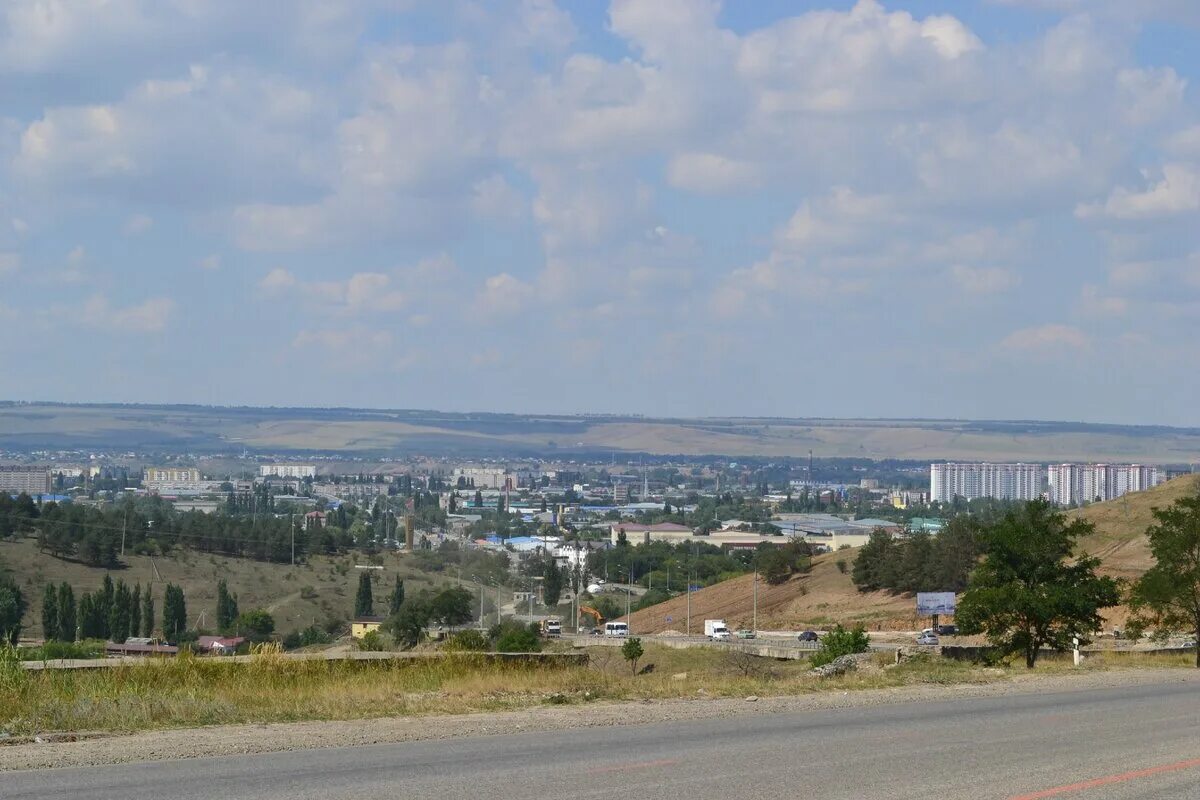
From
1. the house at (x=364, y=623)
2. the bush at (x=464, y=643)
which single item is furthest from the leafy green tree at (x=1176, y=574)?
the house at (x=364, y=623)

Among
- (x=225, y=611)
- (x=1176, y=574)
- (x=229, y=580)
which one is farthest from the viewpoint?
(x=229, y=580)

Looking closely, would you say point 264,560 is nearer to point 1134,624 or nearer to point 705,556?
point 705,556

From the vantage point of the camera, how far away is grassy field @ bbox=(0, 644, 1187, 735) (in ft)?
58.0

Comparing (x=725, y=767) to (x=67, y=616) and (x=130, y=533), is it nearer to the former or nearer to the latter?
(x=67, y=616)

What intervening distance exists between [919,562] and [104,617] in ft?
180

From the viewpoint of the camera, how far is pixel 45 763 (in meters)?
14.1

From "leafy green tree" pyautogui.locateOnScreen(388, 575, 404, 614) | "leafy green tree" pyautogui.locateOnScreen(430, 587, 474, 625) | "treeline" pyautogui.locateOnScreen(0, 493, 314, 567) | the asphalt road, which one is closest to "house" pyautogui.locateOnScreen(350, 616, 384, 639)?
"leafy green tree" pyautogui.locateOnScreen(388, 575, 404, 614)

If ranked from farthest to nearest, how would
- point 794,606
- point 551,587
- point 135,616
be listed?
point 551,587 < point 794,606 < point 135,616

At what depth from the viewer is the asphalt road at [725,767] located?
42.3 ft

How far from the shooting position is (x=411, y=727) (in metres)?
17.9

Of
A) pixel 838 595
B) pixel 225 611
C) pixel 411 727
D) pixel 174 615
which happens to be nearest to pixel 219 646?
pixel 411 727

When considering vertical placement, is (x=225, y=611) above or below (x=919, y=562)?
below

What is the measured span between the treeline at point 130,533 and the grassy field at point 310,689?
103 meters

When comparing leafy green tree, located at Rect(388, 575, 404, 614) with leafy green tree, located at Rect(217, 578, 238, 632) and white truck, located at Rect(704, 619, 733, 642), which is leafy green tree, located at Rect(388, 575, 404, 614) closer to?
leafy green tree, located at Rect(217, 578, 238, 632)
